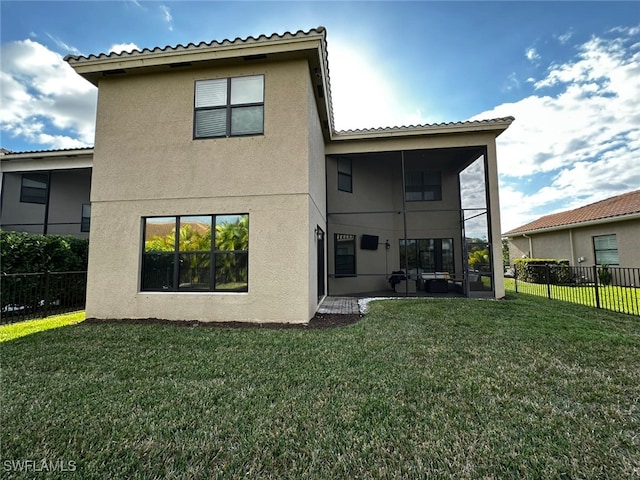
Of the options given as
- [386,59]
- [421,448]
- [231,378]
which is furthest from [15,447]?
[386,59]

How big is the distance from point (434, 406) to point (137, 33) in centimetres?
1100

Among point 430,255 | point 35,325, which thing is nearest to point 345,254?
point 430,255

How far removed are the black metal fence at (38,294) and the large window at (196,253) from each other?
3280 millimetres

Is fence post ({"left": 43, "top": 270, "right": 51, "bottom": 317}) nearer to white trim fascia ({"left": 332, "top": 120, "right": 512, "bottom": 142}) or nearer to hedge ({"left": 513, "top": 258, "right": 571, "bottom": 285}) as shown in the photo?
white trim fascia ({"left": 332, "top": 120, "right": 512, "bottom": 142})

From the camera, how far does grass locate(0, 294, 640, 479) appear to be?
206 cm

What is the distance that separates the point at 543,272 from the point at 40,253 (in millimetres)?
21458

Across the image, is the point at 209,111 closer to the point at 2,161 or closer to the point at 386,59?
the point at 386,59

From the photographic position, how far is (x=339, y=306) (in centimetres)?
868

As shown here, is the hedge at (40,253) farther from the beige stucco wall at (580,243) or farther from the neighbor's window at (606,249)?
the neighbor's window at (606,249)

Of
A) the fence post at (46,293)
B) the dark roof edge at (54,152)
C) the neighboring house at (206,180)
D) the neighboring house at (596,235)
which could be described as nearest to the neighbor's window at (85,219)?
the dark roof edge at (54,152)

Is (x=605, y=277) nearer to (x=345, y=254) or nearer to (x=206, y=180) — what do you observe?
(x=345, y=254)

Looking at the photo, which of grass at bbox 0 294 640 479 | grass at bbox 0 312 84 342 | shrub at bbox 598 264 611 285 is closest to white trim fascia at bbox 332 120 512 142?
grass at bbox 0 294 640 479

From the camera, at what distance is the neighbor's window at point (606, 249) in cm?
1404

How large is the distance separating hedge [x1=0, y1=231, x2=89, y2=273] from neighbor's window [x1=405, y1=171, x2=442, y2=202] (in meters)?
13.1
